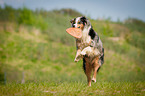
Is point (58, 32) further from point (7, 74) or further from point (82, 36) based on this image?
point (82, 36)

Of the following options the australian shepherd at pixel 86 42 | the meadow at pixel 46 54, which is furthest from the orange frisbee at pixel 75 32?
the meadow at pixel 46 54

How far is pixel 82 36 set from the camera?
19.2 ft

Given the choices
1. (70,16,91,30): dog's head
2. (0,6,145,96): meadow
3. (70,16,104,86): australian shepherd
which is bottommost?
(0,6,145,96): meadow

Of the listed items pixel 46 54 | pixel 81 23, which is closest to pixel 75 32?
pixel 81 23

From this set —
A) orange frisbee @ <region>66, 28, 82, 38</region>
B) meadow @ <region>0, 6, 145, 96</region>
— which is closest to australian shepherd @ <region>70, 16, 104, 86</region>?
orange frisbee @ <region>66, 28, 82, 38</region>

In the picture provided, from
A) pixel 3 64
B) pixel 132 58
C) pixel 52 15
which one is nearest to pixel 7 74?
pixel 3 64

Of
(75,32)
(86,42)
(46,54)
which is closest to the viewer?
(75,32)

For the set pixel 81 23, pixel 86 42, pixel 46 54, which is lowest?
pixel 46 54

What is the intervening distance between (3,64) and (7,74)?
3.32 m

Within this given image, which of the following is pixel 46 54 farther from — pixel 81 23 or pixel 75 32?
pixel 75 32

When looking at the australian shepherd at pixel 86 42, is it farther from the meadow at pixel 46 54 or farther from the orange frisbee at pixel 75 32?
the meadow at pixel 46 54

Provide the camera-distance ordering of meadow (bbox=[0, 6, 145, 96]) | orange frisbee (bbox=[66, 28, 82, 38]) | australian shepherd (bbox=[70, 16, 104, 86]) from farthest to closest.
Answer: meadow (bbox=[0, 6, 145, 96]), australian shepherd (bbox=[70, 16, 104, 86]), orange frisbee (bbox=[66, 28, 82, 38])

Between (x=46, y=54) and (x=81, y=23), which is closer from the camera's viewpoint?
(x=81, y=23)

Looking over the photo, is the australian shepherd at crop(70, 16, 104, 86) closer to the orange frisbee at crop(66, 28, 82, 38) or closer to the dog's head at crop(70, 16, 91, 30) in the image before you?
the dog's head at crop(70, 16, 91, 30)
